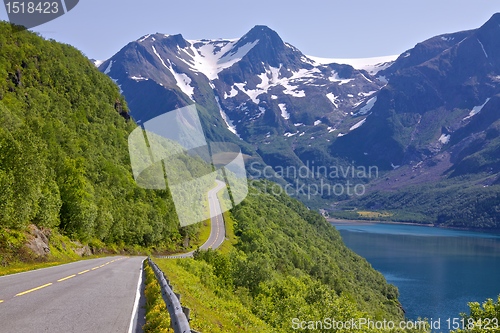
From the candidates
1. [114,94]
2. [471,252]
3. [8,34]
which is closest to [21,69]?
[8,34]

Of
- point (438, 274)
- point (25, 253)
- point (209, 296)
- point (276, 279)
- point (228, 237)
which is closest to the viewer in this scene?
point (209, 296)

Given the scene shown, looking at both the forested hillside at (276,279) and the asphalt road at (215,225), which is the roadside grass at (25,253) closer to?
the forested hillside at (276,279)

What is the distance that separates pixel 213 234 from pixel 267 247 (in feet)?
44.5

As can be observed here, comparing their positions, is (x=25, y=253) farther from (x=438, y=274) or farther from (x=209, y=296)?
(x=438, y=274)

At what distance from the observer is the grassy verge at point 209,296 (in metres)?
20.8

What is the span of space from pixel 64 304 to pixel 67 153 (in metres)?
50.8

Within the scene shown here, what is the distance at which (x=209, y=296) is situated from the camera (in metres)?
26.7

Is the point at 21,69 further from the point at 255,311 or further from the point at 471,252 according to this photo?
the point at 471,252

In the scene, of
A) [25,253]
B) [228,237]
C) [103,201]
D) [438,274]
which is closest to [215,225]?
[228,237]

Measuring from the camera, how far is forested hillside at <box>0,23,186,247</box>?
33.8 meters

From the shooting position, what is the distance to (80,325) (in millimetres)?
11297

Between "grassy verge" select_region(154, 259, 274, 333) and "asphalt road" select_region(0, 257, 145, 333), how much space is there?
3.71 m

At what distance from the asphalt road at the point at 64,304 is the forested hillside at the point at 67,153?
1271cm

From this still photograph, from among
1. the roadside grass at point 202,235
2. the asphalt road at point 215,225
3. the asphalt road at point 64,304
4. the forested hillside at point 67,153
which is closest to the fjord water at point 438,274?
the asphalt road at point 215,225
